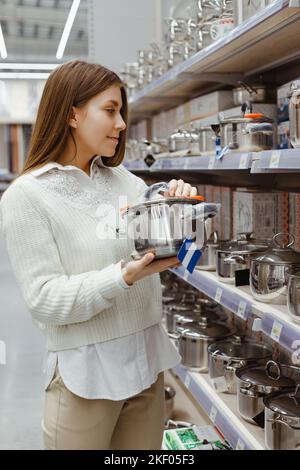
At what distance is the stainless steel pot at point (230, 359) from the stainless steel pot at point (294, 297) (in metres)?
0.62

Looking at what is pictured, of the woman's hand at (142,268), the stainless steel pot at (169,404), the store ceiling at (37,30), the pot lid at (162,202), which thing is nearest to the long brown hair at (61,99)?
the pot lid at (162,202)

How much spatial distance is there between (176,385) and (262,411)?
1588 mm

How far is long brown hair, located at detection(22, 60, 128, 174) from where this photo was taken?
1416mm

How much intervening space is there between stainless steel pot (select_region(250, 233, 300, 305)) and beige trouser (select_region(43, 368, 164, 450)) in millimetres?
397

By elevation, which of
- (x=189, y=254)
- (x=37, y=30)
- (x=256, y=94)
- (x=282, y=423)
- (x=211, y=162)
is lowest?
(x=282, y=423)

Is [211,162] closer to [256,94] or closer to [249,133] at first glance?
[249,133]

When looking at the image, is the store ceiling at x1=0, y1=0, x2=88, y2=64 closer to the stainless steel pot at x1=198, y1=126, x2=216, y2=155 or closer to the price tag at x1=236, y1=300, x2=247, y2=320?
the stainless steel pot at x1=198, y1=126, x2=216, y2=155

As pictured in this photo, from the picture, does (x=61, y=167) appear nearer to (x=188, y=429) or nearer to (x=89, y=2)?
(x=188, y=429)

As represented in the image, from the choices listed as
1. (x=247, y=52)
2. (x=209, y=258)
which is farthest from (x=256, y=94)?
(x=209, y=258)

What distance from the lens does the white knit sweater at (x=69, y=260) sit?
1346 millimetres

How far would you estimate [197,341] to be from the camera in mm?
2332

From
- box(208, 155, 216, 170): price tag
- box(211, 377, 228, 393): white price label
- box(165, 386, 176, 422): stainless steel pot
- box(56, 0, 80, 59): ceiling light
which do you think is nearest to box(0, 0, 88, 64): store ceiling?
box(56, 0, 80, 59): ceiling light

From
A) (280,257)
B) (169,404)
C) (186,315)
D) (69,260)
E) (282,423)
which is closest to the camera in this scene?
(69,260)

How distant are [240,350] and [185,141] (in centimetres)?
93
